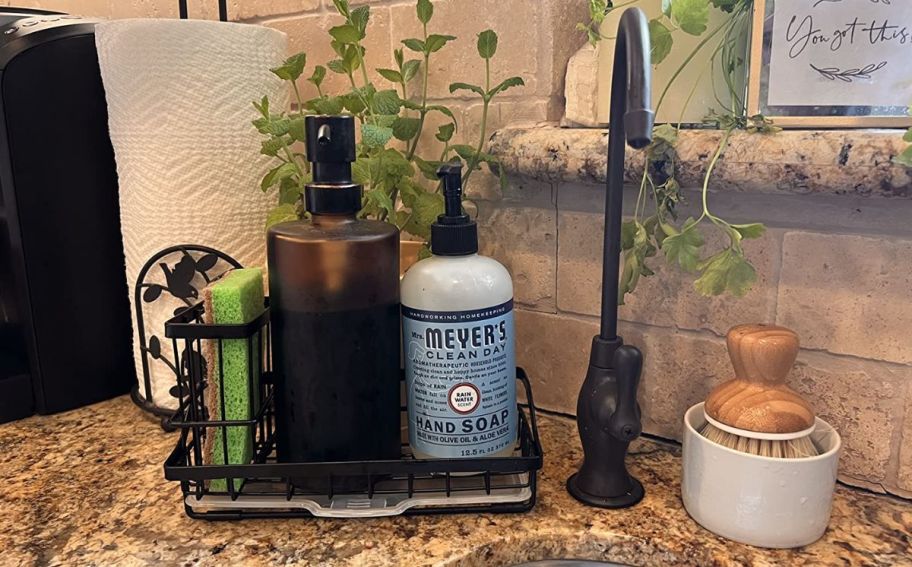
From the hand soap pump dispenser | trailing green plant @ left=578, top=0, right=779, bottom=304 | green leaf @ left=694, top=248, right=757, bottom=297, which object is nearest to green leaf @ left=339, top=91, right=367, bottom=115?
the hand soap pump dispenser

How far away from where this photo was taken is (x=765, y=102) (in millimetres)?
583

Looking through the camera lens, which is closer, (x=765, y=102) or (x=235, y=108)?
(x=765, y=102)

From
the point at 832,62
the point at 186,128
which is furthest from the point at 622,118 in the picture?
the point at 186,128

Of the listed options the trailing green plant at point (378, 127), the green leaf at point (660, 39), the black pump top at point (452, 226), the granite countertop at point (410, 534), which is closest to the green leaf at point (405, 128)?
the trailing green plant at point (378, 127)

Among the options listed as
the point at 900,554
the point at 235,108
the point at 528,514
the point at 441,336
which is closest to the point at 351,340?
the point at 441,336

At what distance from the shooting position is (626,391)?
0.54m

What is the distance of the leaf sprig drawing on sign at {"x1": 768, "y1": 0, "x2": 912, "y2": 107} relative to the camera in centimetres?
53

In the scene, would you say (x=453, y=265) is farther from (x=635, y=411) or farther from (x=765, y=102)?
(x=765, y=102)

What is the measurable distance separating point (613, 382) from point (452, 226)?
0.17 metres

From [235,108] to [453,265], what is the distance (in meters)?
0.30

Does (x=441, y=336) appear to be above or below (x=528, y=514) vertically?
above

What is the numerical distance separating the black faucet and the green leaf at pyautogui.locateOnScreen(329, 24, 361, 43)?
24 cm

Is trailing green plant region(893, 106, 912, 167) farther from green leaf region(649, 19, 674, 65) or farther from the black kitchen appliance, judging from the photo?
the black kitchen appliance

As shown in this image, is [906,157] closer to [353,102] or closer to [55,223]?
[353,102]
